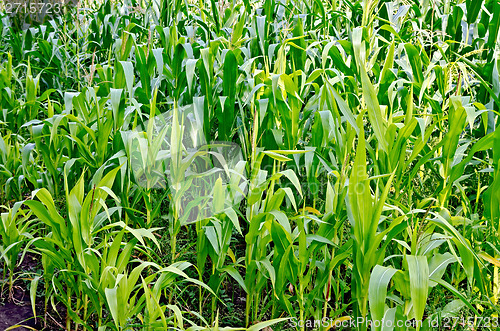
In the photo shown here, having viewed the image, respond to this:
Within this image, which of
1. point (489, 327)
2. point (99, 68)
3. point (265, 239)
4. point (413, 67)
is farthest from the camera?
point (99, 68)

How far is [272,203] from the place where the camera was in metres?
1.35

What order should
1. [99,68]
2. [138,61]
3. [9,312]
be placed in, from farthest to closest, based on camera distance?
[99,68], [138,61], [9,312]

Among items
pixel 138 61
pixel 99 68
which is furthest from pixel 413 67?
pixel 99 68

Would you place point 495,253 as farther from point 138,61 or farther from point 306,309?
point 138,61

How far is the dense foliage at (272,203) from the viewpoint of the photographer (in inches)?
47.9

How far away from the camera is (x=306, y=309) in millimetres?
1311

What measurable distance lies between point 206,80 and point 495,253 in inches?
48.3

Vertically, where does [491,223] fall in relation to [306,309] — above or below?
above

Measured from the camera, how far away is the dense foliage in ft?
4.00

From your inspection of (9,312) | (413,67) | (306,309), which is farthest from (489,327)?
(9,312)

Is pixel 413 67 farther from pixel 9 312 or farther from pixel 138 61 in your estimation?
pixel 9 312

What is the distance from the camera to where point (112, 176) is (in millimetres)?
1397

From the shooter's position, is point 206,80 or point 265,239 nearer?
point 265,239

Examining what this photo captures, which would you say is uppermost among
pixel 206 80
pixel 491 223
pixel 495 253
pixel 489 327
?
pixel 206 80
